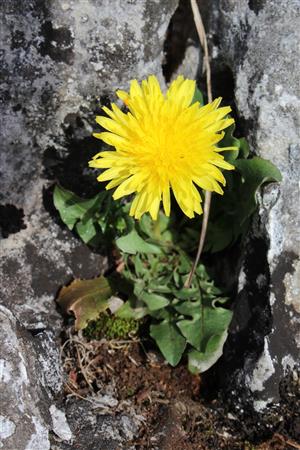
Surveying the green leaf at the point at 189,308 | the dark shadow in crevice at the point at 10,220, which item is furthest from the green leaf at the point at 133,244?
the dark shadow in crevice at the point at 10,220

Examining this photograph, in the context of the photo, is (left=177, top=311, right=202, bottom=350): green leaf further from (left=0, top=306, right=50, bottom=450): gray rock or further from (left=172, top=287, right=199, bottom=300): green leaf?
(left=0, top=306, right=50, bottom=450): gray rock

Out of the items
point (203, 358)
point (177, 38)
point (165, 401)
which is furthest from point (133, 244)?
point (177, 38)

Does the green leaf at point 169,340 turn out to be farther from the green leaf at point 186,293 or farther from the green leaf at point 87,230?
the green leaf at point 87,230

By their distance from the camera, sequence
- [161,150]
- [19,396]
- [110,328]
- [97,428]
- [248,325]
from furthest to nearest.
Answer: [110,328], [248,325], [97,428], [161,150], [19,396]

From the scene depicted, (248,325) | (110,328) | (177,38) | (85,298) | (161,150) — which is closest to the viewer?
(161,150)

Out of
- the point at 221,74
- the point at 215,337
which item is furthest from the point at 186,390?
the point at 221,74

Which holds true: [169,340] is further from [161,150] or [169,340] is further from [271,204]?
[161,150]

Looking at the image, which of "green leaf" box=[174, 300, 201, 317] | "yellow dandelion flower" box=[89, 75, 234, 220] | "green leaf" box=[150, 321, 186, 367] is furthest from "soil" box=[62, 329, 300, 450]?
"yellow dandelion flower" box=[89, 75, 234, 220]
